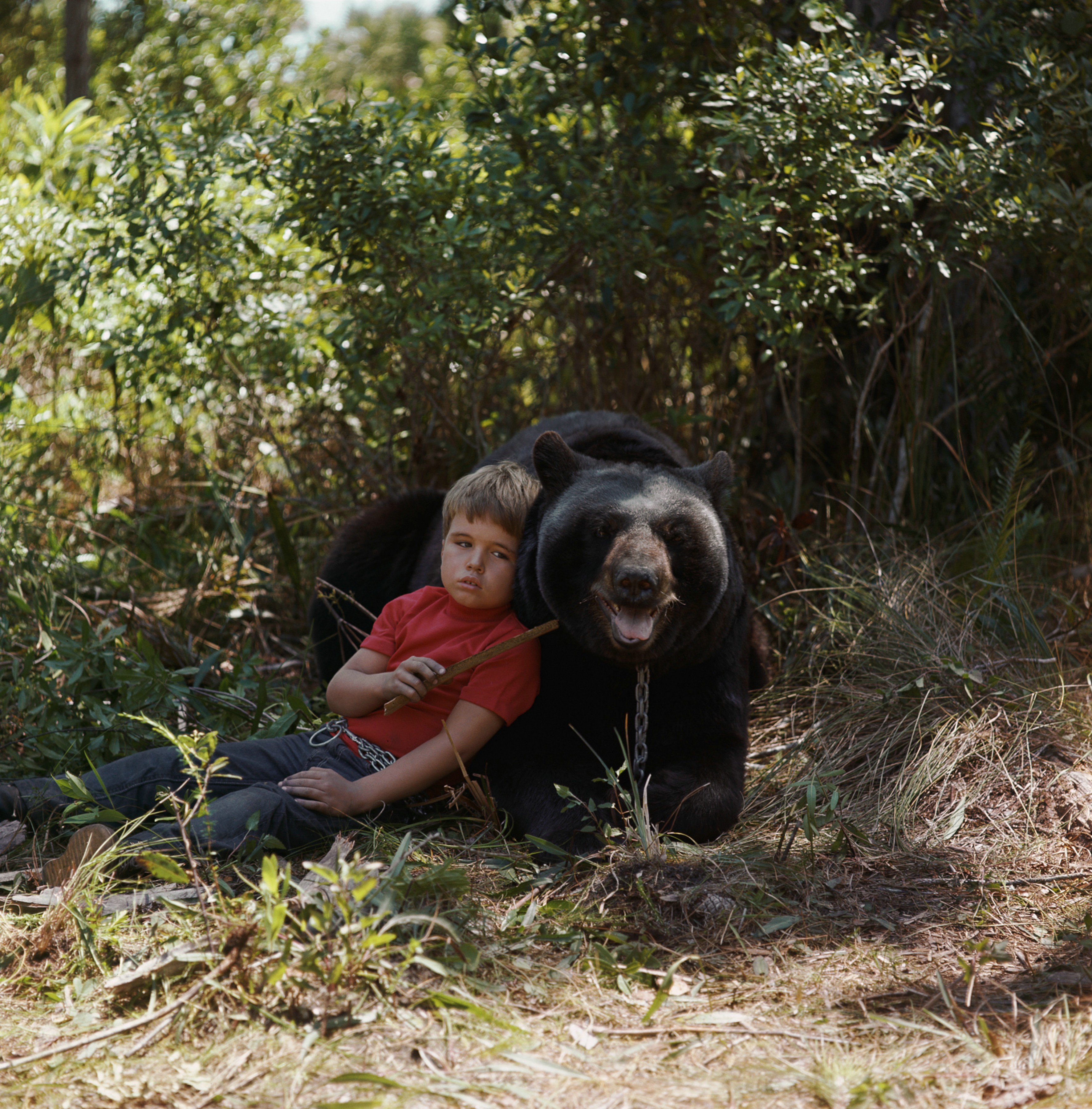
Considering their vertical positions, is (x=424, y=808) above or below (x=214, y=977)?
below

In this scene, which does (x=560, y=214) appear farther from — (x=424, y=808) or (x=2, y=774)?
(x=2, y=774)

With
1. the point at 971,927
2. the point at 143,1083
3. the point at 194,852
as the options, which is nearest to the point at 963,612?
the point at 971,927

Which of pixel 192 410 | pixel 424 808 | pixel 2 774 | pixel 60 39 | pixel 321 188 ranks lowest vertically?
pixel 424 808

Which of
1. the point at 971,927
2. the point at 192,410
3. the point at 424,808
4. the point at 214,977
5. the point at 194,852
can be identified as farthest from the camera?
the point at 192,410

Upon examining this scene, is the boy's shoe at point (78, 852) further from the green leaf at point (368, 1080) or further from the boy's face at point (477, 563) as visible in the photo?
the boy's face at point (477, 563)

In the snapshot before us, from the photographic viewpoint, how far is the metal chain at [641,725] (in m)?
3.19

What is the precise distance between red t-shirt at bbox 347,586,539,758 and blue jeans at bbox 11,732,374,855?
129 millimetres

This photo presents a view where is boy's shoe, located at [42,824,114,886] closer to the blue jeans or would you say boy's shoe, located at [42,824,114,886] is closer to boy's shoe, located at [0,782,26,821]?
the blue jeans

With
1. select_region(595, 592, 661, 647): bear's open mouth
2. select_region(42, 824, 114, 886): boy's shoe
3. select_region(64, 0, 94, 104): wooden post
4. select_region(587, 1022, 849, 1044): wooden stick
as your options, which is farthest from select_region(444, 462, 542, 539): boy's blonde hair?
select_region(64, 0, 94, 104): wooden post

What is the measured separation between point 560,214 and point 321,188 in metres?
1.04

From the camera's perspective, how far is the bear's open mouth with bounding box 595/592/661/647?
2967mm

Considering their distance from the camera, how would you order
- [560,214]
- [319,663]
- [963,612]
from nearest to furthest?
1. [963,612]
2. [319,663]
3. [560,214]

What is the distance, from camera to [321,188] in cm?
433

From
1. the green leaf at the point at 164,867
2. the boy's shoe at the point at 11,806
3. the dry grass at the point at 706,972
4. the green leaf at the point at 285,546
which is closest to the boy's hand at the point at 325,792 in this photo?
the dry grass at the point at 706,972
